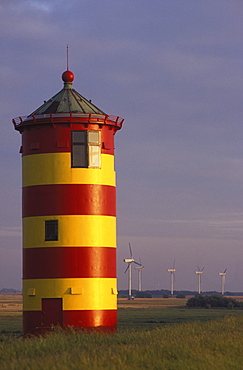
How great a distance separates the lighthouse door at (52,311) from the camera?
26.5 m

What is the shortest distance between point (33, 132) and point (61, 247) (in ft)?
14.1

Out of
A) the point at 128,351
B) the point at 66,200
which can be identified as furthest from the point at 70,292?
the point at 128,351

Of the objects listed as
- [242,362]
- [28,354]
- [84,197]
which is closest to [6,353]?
[28,354]

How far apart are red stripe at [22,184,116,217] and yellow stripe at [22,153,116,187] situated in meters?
0.18

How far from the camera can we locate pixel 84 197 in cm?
2684

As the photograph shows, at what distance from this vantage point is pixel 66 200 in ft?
87.6

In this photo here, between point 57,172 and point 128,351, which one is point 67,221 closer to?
point 57,172

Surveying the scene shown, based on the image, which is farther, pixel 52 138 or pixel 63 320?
pixel 52 138

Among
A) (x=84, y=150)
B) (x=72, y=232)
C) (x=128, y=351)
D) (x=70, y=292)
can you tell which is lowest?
(x=128, y=351)

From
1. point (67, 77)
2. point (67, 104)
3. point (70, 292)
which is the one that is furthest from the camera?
point (67, 77)

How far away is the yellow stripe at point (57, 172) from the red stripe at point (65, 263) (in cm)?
239

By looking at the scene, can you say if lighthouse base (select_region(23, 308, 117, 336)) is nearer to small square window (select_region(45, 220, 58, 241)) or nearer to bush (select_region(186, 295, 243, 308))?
small square window (select_region(45, 220, 58, 241))

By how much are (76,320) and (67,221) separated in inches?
136

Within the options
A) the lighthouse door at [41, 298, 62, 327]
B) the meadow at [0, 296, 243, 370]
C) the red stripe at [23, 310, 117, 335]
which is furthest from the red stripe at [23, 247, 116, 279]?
the meadow at [0, 296, 243, 370]
